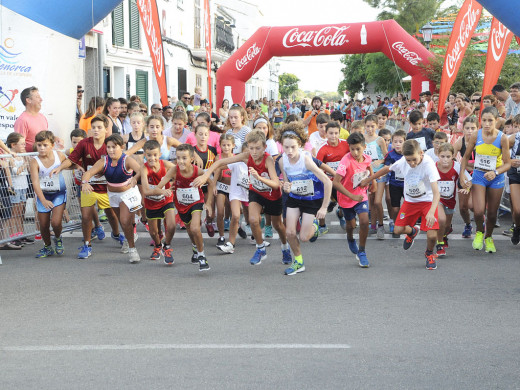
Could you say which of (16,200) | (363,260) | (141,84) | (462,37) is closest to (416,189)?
(363,260)

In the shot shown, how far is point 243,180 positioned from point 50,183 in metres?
2.26

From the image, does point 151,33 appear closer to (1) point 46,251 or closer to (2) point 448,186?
(1) point 46,251

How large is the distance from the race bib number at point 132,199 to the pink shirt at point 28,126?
6.92 ft

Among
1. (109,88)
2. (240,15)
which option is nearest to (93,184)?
(109,88)

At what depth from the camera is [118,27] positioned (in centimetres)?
2600

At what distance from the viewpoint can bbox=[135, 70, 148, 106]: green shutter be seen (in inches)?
1116

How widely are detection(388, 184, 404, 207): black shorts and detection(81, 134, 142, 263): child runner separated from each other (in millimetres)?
3432

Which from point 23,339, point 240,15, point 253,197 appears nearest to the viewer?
point 23,339

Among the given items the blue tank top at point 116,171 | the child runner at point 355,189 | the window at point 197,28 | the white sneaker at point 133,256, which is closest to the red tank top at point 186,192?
the blue tank top at point 116,171

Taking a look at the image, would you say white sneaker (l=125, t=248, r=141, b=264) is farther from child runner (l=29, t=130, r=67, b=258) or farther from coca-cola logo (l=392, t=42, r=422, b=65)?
coca-cola logo (l=392, t=42, r=422, b=65)

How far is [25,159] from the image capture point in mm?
8508

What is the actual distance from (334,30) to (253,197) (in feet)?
51.0

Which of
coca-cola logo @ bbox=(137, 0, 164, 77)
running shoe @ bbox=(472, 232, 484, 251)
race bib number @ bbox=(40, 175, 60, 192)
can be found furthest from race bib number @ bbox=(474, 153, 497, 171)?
coca-cola logo @ bbox=(137, 0, 164, 77)

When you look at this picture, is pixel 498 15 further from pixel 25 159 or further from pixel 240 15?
pixel 240 15
